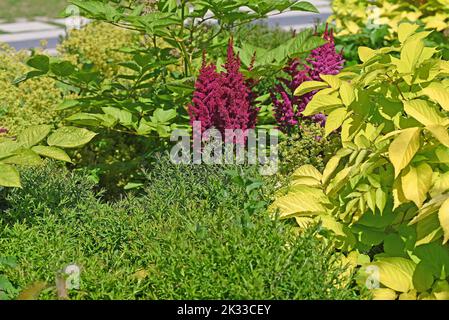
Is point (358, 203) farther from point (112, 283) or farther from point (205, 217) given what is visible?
point (112, 283)

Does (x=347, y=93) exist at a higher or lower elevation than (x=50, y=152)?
higher

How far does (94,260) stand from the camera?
8.95 feet

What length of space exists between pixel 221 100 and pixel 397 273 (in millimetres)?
1210

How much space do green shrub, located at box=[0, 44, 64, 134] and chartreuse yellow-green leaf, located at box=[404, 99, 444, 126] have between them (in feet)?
7.34

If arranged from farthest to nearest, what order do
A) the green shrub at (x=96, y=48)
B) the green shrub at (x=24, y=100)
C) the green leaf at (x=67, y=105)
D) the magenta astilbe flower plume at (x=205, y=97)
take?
the green shrub at (x=96, y=48) < the green shrub at (x=24, y=100) < the green leaf at (x=67, y=105) < the magenta astilbe flower plume at (x=205, y=97)

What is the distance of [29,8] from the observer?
13.8 metres

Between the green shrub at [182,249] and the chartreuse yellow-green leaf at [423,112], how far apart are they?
559 millimetres

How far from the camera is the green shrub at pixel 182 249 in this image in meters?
2.53

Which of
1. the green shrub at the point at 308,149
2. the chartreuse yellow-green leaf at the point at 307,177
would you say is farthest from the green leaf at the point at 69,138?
the green shrub at the point at 308,149

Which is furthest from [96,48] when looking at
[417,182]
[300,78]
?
[417,182]

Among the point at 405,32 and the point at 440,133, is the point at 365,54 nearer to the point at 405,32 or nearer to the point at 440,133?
the point at 405,32

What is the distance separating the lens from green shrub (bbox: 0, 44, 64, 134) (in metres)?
4.29

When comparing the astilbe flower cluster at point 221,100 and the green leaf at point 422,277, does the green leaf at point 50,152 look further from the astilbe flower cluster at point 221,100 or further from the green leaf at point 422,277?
the green leaf at point 422,277

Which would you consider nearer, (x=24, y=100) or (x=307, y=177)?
(x=307, y=177)
